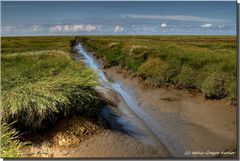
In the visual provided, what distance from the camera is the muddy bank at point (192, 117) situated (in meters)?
10.2

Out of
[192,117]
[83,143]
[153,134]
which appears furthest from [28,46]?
[83,143]

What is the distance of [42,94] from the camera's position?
9.61 meters

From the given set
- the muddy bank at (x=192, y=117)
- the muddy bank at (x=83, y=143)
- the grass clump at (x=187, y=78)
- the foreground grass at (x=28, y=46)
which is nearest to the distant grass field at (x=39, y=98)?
the muddy bank at (x=83, y=143)

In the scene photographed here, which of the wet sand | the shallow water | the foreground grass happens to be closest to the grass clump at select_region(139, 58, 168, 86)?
the shallow water

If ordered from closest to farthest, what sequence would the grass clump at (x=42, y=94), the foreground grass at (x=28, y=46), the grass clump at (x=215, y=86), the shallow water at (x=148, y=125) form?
the grass clump at (x=42, y=94) < the shallow water at (x=148, y=125) < the grass clump at (x=215, y=86) < the foreground grass at (x=28, y=46)

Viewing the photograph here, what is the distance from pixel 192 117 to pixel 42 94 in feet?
16.5

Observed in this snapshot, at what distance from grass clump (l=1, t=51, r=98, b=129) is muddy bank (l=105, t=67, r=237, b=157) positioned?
2.48 meters

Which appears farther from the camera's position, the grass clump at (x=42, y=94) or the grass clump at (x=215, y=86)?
the grass clump at (x=215, y=86)

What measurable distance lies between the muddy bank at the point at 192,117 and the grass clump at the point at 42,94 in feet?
8.15

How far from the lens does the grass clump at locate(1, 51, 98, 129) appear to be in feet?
30.5

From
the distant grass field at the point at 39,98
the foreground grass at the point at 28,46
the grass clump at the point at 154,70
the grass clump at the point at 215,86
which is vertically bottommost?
the foreground grass at the point at 28,46

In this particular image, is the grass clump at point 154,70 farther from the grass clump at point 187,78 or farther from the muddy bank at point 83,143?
the muddy bank at point 83,143

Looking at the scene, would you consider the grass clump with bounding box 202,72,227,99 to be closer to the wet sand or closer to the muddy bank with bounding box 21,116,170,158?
the wet sand

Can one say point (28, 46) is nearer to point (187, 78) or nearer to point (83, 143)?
point (187, 78)
